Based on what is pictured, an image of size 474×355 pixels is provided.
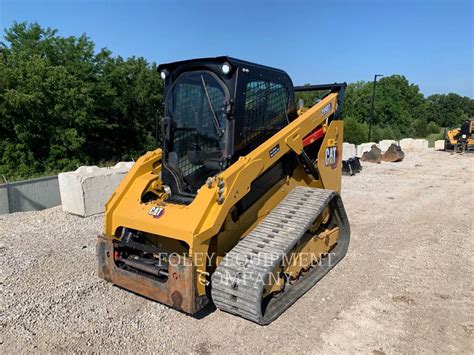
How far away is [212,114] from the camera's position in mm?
4250

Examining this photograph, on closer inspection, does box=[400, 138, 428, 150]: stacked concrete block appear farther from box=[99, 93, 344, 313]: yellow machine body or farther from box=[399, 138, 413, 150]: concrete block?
box=[99, 93, 344, 313]: yellow machine body

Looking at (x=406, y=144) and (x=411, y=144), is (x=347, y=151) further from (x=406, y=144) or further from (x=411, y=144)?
(x=411, y=144)

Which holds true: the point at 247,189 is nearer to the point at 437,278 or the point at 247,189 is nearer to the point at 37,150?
Result: the point at 437,278

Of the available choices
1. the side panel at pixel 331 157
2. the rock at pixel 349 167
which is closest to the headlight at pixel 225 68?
the side panel at pixel 331 157

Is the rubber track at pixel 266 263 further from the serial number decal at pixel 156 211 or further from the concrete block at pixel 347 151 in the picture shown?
the concrete block at pixel 347 151

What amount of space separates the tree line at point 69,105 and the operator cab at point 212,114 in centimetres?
696

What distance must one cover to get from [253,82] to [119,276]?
2.41 metres

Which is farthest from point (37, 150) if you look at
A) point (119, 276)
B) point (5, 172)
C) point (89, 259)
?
point (119, 276)

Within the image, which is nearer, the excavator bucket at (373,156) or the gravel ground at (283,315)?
the gravel ground at (283,315)

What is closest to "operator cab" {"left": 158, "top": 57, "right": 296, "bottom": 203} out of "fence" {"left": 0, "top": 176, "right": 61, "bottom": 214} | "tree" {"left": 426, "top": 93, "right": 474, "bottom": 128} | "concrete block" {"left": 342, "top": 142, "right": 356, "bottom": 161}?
"fence" {"left": 0, "top": 176, "right": 61, "bottom": 214}

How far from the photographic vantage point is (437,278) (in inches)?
197

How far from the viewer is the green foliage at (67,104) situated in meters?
17.0

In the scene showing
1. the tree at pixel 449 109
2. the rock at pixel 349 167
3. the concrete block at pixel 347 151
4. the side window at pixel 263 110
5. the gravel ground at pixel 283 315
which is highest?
the tree at pixel 449 109

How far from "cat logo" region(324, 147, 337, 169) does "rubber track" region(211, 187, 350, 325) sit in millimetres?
679
